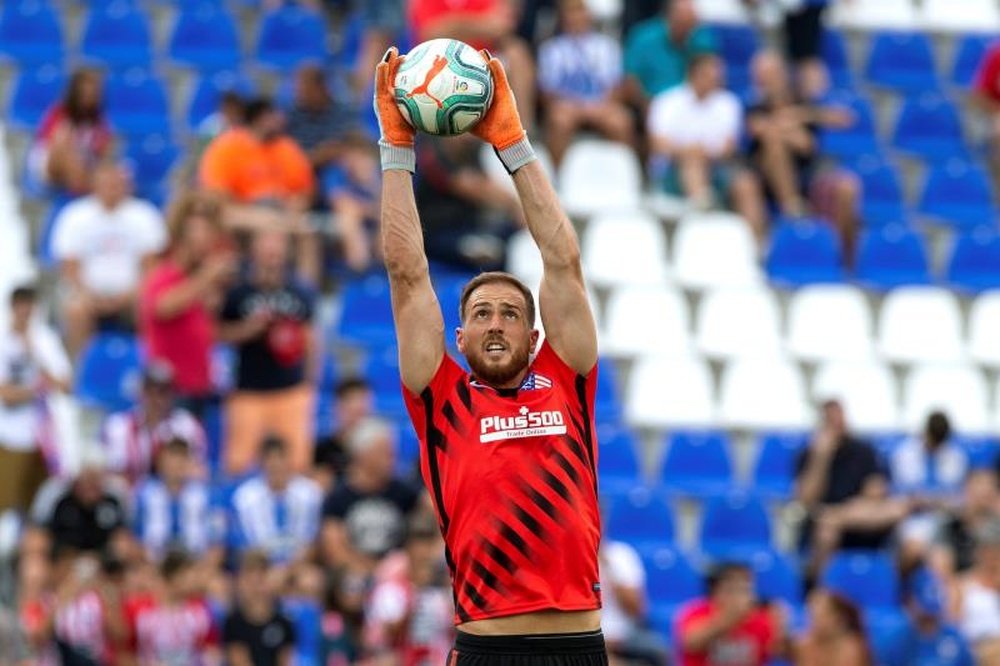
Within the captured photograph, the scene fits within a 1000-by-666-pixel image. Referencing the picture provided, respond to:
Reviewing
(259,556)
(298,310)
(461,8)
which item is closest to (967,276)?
(461,8)

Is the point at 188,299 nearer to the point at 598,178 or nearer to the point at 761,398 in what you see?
the point at 598,178

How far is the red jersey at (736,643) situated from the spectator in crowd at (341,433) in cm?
232

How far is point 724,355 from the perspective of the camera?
15375 millimetres

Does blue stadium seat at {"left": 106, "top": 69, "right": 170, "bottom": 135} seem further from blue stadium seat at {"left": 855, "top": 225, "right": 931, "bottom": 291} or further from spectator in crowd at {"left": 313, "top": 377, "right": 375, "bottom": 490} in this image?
blue stadium seat at {"left": 855, "top": 225, "right": 931, "bottom": 291}

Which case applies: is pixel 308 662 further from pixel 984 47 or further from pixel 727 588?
pixel 984 47

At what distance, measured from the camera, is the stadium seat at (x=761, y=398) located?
15.1 m

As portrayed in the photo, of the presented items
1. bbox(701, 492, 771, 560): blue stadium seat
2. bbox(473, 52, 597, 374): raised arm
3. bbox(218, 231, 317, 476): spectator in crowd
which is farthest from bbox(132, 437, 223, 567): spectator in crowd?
bbox(473, 52, 597, 374): raised arm

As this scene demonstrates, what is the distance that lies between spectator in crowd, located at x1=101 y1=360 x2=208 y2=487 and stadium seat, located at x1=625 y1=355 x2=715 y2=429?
324 centimetres

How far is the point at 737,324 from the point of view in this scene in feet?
50.9

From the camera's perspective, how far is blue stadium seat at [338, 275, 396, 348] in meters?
15.0

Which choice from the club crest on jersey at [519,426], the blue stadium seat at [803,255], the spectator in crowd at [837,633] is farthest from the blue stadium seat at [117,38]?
the club crest on jersey at [519,426]

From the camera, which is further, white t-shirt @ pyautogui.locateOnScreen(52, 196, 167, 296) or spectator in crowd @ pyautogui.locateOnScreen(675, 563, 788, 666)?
white t-shirt @ pyautogui.locateOnScreen(52, 196, 167, 296)

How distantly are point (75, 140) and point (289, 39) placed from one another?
2.55m

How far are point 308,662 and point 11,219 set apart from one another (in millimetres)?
4506
